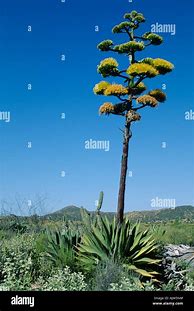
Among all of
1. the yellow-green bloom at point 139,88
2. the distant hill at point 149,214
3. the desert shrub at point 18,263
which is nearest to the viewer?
the desert shrub at point 18,263

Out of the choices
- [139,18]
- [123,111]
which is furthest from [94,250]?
[139,18]

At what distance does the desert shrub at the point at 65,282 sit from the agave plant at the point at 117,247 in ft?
0.92

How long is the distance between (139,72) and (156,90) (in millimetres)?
316

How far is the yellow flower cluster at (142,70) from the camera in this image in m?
6.80

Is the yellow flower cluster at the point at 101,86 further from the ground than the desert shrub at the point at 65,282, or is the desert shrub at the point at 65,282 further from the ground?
the yellow flower cluster at the point at 101,86

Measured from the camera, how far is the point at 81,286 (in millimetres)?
6113

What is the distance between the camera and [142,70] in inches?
268

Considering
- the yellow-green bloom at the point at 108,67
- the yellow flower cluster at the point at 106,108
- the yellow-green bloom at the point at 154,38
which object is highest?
the yellow-green bloom at the point at 154,38

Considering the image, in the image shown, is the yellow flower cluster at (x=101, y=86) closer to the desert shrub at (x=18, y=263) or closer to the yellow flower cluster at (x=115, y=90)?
the yellow flower cluster at (x=115, y=90)
